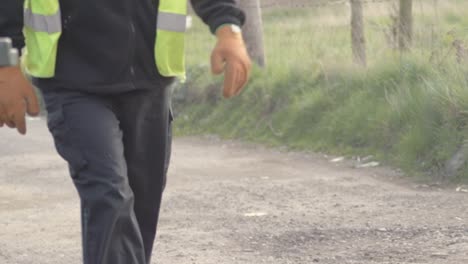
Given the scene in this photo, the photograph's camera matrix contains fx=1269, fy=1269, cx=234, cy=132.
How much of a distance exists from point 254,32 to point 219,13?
898 cm

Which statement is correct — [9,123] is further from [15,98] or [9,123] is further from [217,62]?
[217,62]

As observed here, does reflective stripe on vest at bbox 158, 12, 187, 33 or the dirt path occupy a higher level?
reflective stripe on vest at bbox 158, 12, 187, 33

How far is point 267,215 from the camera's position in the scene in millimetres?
7395

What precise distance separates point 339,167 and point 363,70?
1.79 metres

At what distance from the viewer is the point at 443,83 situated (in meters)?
9.16

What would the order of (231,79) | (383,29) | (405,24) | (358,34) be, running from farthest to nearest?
(358,34) → (383,29) → (405,24) → (231,79)

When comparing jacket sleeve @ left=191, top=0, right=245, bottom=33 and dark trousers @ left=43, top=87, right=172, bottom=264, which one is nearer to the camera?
dark trousers @ left=43, top=87, right=172, bottom=264

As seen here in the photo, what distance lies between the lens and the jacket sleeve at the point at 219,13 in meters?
4.42

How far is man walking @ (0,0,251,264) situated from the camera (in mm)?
4152

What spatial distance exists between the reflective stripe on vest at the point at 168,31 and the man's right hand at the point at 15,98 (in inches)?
17.8

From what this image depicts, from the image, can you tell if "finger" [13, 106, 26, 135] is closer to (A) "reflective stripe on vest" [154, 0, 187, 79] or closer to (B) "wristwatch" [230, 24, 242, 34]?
(A) "reflective stripe on vest" [154, 0, 187, 79]

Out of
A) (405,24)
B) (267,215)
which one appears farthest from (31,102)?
(405,24)

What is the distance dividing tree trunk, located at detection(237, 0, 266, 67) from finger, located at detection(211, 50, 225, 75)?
8812mm

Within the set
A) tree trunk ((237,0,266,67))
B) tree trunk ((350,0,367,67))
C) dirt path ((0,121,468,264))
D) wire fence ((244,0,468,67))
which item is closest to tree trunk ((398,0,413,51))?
wire fence ((244,0,468,67))
